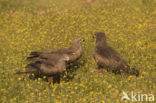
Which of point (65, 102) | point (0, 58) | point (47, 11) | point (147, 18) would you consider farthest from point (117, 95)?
point (47, 11)

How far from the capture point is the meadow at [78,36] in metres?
7.24

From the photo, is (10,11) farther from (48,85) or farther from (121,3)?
(48,85)

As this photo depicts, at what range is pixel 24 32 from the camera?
495 inches

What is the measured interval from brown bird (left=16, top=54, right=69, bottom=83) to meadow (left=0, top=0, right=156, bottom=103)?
38 cm

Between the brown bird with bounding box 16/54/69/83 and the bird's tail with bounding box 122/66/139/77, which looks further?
the bird's tail with bounding box 122/66/139/77

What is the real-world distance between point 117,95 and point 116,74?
1533mm

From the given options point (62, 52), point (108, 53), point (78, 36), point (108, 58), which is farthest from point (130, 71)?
point (78, 36)

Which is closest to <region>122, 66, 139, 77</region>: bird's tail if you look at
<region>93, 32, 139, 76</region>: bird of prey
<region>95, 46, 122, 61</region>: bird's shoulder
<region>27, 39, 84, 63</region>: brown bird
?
<region>93, 32, 139, 76</region>: bird of prey

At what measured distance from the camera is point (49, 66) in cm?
762

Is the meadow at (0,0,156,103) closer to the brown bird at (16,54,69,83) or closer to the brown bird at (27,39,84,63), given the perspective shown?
the brown bird at (16,54,69,83)

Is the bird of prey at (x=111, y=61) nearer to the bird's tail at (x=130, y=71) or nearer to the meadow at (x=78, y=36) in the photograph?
the bird's tail at (x=130, y=71)

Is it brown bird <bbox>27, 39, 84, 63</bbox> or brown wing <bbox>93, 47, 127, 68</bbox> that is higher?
brown bird <bbox>27, 39, 84, 63</bbox>

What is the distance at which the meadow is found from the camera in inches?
285

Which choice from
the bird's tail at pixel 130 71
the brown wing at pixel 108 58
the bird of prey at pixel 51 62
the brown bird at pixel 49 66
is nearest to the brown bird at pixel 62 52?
the bird of prey at pixel 51 62
